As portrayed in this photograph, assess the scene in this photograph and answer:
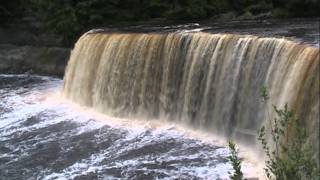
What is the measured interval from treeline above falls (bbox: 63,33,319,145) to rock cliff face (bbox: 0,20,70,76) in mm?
3372

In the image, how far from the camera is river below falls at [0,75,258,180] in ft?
31.7

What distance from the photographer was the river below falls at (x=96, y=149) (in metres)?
9.65

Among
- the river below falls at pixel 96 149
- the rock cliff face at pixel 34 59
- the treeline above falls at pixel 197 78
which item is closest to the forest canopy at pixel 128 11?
the rock cliff face at pixel 34 59

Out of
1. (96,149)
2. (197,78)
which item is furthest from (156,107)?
(96,149)

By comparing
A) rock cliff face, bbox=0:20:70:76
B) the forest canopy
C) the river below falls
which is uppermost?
the forest canopy

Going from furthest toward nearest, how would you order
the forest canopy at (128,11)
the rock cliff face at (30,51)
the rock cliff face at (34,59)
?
the forest canopy at (128,11) → the rock cliff face at (30,51) → the rock cliff face at (34,59)

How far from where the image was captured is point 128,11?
21.0m

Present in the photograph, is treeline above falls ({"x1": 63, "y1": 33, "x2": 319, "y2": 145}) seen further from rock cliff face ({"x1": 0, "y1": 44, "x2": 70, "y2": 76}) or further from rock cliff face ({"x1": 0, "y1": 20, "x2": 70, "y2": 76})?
rock cliff face ({"x1": 0, "y1": 20, "x2": 70, "y2": 76})

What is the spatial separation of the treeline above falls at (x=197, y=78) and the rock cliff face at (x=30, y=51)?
337 centimetres

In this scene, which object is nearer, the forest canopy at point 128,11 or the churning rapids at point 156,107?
the churning rapids at point 156,107

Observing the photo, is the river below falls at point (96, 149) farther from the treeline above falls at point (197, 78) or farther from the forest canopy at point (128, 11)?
the forest canopy at point (128, 11)

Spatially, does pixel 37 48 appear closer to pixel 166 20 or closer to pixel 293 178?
pixel 166 20

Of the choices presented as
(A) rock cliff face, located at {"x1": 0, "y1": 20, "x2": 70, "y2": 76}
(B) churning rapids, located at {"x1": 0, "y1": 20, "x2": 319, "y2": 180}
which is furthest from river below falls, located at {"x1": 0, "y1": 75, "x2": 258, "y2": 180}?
(A) rock cliff face, located at {"x1": 0, "y1": 20, "x2": 70, "y2": 76}

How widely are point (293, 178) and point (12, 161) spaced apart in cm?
758
